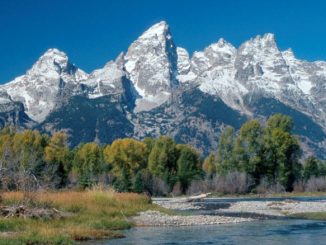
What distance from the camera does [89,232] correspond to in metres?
41.7

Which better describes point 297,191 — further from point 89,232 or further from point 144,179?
point 89,232

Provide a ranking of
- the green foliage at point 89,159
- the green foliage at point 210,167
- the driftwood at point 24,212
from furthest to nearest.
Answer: the green foliage at point 210,167
the green foliage at point 89,159
the driftwood at point 24,212

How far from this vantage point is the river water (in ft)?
131

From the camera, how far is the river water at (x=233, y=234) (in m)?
40.0

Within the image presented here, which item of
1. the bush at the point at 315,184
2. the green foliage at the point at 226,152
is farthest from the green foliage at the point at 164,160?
the bush at the point at 315,184

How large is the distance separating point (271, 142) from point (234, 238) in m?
92.0

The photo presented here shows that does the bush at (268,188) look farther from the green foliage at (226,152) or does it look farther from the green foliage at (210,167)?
the green foliage at (210,167)

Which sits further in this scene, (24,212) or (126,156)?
(126,156)

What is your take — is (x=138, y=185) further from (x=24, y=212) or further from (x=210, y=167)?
(x=24, y=212)

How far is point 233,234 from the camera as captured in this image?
4425 centimetres

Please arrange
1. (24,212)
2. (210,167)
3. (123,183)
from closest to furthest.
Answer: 1. (24,212)
2. (123,183)
3. (210,167)

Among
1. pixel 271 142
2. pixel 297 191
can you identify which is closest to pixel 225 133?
pixel 271 142

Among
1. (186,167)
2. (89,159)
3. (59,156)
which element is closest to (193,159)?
(186,167)

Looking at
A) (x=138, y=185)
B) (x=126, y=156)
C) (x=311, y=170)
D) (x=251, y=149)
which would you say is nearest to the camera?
(x=138, y=185)
